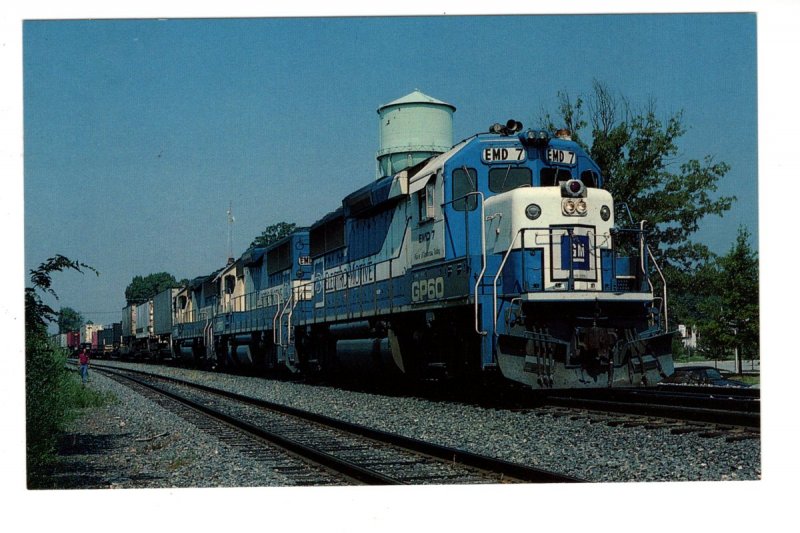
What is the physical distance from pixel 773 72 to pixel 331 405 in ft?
26.8

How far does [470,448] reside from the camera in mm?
8594

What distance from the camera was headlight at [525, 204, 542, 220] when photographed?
10.9m

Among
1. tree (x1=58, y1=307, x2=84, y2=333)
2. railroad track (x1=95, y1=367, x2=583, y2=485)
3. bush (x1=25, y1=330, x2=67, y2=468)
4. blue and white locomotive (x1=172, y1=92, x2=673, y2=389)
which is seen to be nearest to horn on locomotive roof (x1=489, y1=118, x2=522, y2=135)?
blue and white locomotive (x1=172, y1=92, x2=673, y2=389)

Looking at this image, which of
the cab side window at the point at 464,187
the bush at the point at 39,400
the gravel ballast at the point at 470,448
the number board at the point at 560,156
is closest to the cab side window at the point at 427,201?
the cab side window at the point at 464,187

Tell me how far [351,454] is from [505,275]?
3.43 m

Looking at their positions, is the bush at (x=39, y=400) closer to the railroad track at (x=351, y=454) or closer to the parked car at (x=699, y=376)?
the railroad track at (x=351, y=454)

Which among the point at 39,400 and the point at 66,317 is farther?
the point at 66,317

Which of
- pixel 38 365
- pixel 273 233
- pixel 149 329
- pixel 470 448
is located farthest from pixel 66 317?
pixel 149 329

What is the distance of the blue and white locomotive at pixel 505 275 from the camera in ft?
34.4

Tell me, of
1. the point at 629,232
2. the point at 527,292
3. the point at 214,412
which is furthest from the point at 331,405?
the point at 629,232

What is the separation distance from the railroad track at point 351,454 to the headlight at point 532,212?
3.32m

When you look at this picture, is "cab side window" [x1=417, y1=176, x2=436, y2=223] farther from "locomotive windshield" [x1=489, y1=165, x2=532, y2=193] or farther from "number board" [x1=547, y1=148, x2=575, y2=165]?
"number board" [x1=547, y1=148, x2=575, y2=165]

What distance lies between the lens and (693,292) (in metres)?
16.7

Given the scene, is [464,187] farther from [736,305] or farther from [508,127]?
[736,305]
